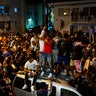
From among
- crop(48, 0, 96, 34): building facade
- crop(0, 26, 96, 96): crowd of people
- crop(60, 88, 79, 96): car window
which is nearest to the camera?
crop(60, 88, 79, 96): car window

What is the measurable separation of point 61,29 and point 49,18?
42.3ft

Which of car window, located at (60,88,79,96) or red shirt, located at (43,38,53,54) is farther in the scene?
red shirt, located at (43,38,53,54)

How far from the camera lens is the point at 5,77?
12.9 metres

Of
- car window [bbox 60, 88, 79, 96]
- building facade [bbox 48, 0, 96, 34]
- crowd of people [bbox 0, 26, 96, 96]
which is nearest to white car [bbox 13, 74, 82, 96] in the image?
car window [bbox 60, 88, 79, 96]

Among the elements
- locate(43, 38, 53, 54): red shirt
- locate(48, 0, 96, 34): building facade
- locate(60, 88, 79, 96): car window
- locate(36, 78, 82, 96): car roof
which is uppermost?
locate(48, 0, 96, 34): building facade

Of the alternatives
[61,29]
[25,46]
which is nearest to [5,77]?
[25,46]

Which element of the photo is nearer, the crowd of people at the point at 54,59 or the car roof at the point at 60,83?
the car roof at the point at 60,83

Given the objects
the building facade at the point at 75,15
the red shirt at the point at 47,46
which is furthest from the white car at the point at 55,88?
the building facade at the point at 75,15

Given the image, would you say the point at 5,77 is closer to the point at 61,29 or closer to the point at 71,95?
the point at 71,95

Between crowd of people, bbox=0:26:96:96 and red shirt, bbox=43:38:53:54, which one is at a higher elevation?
red shirt, bbox=43:38:53:54

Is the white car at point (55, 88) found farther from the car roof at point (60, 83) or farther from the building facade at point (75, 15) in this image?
the building facade at point (75, 15)

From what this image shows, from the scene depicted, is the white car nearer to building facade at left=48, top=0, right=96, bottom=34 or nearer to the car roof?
the car roof

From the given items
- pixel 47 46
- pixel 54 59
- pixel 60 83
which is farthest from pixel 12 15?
pixel 60 83

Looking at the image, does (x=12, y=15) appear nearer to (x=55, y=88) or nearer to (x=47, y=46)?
(x=47, y=46)
